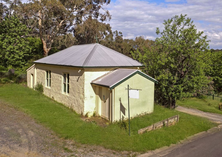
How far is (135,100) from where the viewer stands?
12188 millimetres

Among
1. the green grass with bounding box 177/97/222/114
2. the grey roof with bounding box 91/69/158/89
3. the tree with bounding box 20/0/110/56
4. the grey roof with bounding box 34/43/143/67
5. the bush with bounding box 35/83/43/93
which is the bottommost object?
the green grass with bounding box 177/97/222/114

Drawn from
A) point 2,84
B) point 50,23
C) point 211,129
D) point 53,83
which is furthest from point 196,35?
point 50,23

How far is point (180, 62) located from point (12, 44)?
20.8 metres

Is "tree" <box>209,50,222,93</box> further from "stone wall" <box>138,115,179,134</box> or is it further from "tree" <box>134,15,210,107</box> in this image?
"stone wall" <box>138,115,179,134</box>

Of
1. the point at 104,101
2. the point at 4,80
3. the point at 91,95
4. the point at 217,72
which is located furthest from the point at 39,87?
the point at 217,72

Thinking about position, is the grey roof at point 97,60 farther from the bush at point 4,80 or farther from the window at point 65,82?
the bush at point 4,80

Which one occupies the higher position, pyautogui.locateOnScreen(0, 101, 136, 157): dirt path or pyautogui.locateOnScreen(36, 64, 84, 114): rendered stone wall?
pyautogui.locateOnScreen(36, 64, 84, 114): rendered stone wall

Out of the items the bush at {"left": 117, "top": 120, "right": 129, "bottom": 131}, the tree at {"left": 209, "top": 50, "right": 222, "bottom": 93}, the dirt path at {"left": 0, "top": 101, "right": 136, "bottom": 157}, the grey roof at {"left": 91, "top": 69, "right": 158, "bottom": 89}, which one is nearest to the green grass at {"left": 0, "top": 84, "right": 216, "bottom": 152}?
the bush at {"left": 117, "top": 120, "right": 129, "bottom": 131}

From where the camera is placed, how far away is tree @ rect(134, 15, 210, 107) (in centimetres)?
1598

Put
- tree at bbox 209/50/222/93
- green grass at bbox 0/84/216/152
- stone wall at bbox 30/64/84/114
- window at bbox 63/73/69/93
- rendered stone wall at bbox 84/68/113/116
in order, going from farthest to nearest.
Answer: tree at bbox 209/50/222/93 → window at bbox 63/73/69/93 → stone wall at bbox 30/64/84/114 → rendered stone wall at bbox 84/68/113/116 → green grass at bbox 0/84/216/152

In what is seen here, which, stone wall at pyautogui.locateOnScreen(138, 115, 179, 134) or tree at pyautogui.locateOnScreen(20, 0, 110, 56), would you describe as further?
tree at pyautogui.locateOnScreen(20, 0, 110, 56)

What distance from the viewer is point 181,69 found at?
1692 centimetres

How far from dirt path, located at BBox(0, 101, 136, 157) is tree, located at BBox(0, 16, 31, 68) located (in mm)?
17449

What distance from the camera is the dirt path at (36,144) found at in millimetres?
7594
